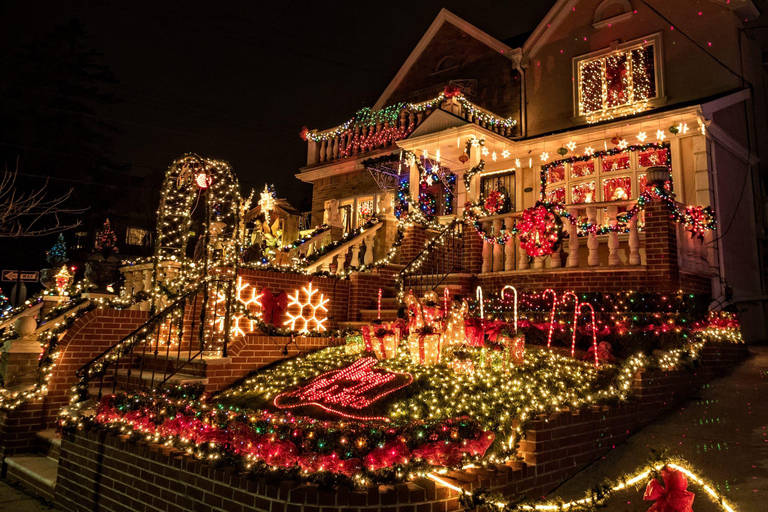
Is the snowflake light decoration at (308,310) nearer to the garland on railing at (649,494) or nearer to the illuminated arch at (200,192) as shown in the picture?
the illuminated arch at (200,192)

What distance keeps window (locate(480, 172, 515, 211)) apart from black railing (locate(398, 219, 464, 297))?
421cm

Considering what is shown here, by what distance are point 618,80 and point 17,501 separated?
14.2m

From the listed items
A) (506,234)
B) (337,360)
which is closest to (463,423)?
(337,360)

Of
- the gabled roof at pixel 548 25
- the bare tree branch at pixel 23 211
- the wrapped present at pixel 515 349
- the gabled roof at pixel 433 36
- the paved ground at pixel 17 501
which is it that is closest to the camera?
the paved ground at pixel 17 501

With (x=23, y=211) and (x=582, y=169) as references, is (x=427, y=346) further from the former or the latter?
(x=23, y=211)

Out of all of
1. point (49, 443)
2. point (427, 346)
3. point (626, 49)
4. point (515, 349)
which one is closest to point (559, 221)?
point (515, 349)

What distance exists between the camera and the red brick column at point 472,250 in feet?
33.1

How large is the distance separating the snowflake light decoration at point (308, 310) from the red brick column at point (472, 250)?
2.70m

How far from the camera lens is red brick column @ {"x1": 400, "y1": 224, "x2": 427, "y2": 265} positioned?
10695mm

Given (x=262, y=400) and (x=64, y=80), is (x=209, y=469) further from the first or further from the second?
(x=64, y=80)

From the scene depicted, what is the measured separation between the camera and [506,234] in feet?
32.0

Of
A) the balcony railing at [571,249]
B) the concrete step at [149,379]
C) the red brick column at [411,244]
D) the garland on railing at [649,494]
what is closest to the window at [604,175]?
the balcony railing at [571,249]

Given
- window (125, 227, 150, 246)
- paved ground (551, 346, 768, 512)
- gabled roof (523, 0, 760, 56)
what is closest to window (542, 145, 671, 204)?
gabled roof (523, 0, 760, 56)

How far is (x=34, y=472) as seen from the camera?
6.12m
